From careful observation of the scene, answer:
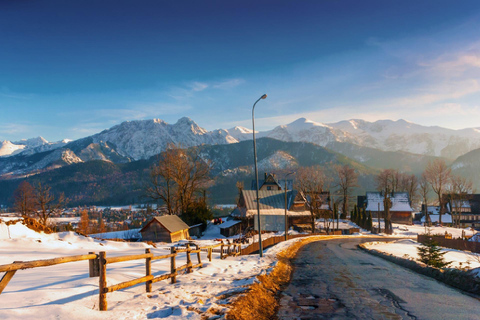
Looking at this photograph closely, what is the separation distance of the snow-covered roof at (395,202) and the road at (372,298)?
289ft

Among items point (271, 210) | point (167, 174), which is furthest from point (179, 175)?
point (271, 210)

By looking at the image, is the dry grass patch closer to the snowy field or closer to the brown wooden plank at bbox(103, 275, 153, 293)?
the brown wooden plank at bbox(103, 275, 153, 293)

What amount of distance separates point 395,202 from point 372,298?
9653 cm

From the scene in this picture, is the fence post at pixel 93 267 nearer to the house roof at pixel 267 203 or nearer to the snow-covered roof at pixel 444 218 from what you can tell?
the house roof at pixel 267 203

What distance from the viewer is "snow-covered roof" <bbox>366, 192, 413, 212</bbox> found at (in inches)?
3784

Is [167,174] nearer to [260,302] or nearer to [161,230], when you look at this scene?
[161,230]

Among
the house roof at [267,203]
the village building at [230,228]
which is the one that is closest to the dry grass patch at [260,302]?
the village building at [230,228]

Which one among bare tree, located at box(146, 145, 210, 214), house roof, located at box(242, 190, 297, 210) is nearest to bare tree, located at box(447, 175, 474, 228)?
house roof, located at box(242, 190, 297, 210)

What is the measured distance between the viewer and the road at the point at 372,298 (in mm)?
9797

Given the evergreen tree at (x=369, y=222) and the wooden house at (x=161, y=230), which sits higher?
the wooden house at (x=161, y=230)

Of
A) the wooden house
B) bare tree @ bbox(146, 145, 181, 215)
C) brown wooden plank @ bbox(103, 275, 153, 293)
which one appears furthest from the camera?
bare tree @ bbox(146, 145, 181, 215)

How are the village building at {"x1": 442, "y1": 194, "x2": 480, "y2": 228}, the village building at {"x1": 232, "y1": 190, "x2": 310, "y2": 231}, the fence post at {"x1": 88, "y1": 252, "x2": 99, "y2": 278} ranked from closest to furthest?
the fence post at {"x1": 88, "y1": 252, "x2": 99, "y2": 278} < the village building at {"x1": 232, "y1": 190, "x2": 310, "y2": 231} < the village building at {"x1": 442, "y1": 194, "x2": 480, "y2": 228}

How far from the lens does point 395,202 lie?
97250 mm

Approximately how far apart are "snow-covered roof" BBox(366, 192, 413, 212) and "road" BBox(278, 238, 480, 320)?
87948 mm
